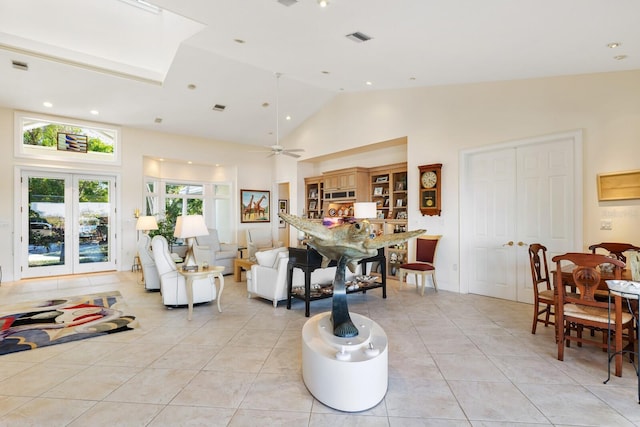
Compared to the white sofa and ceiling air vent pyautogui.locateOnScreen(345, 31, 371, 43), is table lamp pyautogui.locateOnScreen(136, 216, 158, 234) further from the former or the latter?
ceiling air vent pyautogui.locateOnScreen(345, 31, 371, 43)

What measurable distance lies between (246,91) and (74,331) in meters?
5.33

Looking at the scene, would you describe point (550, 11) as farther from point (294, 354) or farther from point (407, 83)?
point (294, 354)

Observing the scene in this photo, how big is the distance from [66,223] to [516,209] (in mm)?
9084

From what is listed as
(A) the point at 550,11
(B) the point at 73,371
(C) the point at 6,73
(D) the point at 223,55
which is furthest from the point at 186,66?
(A) the point at 550,11

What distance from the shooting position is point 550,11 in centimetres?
273

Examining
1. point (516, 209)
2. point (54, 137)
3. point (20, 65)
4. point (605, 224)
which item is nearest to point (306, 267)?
point (516, 209)

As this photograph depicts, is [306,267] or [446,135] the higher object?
[446,135]

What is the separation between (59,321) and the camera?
13.6ft

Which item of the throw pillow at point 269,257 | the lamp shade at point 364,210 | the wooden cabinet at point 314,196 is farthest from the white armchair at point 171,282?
the wooden cabinet at point 314,196

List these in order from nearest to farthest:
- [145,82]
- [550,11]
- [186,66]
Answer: [550,11] < [186,66] < [145,82]

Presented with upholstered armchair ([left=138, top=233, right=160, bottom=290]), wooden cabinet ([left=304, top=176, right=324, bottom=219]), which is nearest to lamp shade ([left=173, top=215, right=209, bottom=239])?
upholstered armchair ([left=138, top=233, right=160, bottom=290])

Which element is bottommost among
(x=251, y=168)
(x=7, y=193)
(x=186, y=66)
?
(x=7, y=193)

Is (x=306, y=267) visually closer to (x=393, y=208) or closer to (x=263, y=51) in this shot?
(x=263, y=51)

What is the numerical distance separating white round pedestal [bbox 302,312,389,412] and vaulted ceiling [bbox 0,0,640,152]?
304 cm
